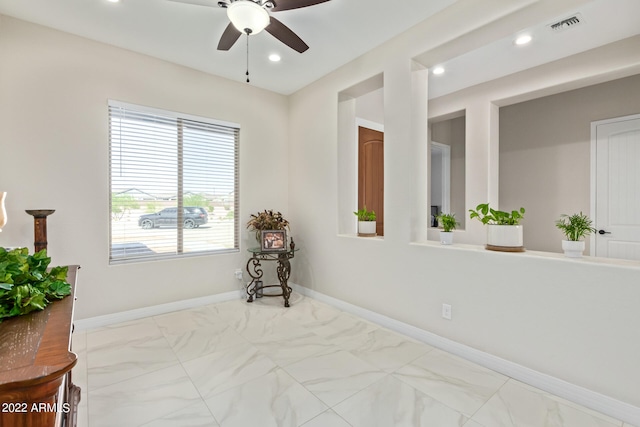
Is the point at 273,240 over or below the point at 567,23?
below

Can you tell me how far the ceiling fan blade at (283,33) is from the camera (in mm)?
2093

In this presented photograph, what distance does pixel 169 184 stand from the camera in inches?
133

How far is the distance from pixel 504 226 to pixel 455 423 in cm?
135

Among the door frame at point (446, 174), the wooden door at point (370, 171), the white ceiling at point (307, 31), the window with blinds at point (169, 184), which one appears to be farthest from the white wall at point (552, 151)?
the window with blinds at point (169, 184)

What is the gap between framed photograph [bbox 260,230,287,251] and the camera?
3.61 m

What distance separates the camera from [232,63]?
3.32 meters

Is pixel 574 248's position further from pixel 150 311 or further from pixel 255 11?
pixel 150 311

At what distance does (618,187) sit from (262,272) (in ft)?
13.8

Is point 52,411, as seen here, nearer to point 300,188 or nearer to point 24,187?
point 24,187

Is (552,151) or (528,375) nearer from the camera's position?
(528,375)

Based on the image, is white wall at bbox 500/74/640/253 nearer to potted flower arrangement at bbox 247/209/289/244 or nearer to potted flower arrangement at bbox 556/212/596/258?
potted flower arrangement at bbox 556/212/596/258

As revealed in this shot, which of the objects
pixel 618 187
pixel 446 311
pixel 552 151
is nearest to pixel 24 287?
pixel 446 311

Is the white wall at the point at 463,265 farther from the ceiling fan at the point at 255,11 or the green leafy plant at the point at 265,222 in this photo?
the ceiling fan at the point at 255,11

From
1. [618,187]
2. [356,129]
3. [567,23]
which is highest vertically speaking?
[567,23]
